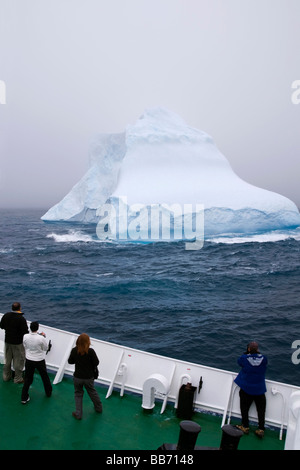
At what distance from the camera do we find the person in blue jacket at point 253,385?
14.0ft

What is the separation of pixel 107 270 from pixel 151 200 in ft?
44.3

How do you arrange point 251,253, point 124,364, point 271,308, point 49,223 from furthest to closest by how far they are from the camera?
point 49,223
point 251,253
point 271,308
point 124,364

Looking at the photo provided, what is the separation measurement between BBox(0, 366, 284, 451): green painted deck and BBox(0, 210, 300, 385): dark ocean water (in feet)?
13.9

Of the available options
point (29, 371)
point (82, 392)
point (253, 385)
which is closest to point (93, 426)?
point (82, 392)

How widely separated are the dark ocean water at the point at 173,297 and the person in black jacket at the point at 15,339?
4.68m

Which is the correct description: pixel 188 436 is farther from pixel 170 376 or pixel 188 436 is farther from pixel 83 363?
pixel 170 376

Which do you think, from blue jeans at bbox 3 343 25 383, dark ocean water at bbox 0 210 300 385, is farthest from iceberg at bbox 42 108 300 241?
blue jeans at bbox 3 343 25 383

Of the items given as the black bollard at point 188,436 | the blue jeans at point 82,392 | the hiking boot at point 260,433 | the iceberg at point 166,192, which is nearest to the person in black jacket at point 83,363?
the blue jeans at point 82,392

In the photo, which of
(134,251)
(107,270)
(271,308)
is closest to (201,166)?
(134,251)

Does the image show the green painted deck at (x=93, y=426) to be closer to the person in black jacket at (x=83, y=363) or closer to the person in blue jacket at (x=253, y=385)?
the person in blue jacket at (x=253, y=385)

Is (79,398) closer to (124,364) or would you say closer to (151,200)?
(124,364)

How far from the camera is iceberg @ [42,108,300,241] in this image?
3050cm

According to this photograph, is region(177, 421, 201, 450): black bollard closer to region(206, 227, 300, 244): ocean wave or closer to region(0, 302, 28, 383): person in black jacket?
region(0, 302, 28, 383): person in black jacket

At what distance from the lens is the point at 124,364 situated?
5.02 m
